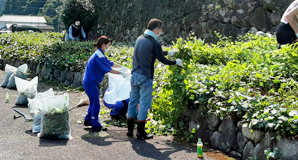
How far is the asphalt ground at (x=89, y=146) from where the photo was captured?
544cm

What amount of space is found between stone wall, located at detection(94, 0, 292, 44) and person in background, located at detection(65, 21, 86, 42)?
319 centimetres

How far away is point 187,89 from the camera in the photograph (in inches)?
255

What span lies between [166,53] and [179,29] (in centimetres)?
1131

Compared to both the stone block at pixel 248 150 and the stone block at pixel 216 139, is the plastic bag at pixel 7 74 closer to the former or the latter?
the stone block at pixel 216 139

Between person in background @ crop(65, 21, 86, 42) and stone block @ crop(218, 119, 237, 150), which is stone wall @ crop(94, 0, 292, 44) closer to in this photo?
person in background @ crop(65, 21, 86, 42)

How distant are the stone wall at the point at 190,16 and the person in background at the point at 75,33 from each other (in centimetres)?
319

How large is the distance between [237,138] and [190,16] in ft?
40.1

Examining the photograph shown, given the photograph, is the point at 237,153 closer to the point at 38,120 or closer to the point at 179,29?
the point at 38,120

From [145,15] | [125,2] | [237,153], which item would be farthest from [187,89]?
[125,2]

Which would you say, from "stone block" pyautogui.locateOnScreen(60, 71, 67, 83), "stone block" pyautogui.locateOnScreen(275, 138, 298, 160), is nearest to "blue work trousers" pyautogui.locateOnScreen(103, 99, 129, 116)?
"stone block" pyautogui.locateOnScreen(275, 138, 298, 160)

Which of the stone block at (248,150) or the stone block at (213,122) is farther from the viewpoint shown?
the stone block at (213,122)

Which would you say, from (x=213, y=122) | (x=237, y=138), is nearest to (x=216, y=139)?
(x=213, y=122)

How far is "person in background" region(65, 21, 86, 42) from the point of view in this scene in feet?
57.3

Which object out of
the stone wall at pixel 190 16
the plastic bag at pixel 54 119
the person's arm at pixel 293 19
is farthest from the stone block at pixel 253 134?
the stone wall at pixel 190 16
